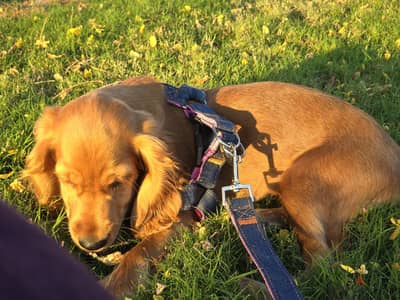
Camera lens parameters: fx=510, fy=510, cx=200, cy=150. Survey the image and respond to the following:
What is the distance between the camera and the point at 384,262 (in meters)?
2.45

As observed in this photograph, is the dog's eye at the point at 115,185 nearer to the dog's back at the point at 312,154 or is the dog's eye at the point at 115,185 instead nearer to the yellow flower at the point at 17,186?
the yellow flower at the point at 17,186

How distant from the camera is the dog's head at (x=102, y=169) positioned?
2533 mm

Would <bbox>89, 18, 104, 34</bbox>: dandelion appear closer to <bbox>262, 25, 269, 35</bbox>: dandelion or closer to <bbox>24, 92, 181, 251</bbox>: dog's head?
<bbox>262, 25, 269, 35</bbox>: dandelion

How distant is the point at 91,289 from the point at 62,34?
4866 mm

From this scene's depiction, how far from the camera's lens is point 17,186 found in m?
2.90

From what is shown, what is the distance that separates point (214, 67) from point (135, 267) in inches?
96.9

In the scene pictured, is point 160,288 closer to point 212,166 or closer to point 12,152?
point 212,166

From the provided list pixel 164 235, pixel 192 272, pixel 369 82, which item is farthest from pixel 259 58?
pixel 192 272

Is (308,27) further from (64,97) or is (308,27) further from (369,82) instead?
(64,97)

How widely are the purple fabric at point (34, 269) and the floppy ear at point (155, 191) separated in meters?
2.05

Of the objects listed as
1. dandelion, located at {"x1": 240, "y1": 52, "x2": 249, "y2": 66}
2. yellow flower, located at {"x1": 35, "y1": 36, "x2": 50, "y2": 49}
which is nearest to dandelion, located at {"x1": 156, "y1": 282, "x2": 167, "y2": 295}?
dandelion, located at {"x1": 240, "y1": 52, "x2": 249, "y2": 66}

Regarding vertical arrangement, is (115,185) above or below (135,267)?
above

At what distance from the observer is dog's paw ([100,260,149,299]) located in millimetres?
2357

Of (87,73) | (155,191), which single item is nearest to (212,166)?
(155,191)
